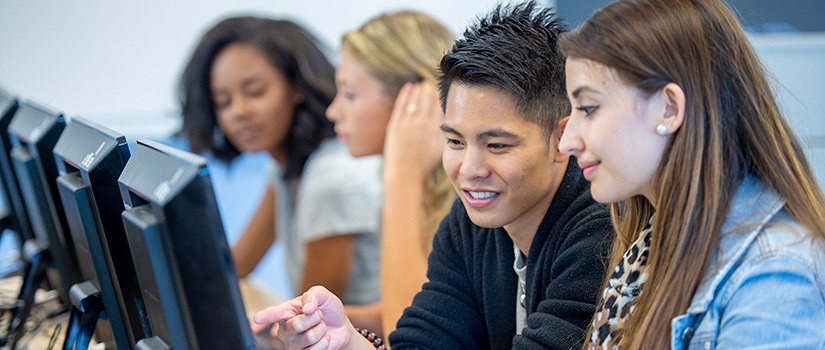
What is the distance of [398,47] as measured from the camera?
165cm

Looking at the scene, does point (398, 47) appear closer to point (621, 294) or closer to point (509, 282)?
point (509, 282)

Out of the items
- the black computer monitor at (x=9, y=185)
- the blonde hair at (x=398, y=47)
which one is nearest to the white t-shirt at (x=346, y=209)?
the blonde hair at (x=398, y=47)

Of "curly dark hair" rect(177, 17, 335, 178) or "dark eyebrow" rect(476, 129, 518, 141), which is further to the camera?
"curly dark hair" rect(177, 17, 335, 178)

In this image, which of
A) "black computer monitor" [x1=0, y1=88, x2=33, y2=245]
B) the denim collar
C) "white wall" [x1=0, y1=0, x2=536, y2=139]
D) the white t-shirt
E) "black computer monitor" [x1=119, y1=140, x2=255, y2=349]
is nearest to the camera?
"black computer monitor" [x1=119, y1=140, x2=255, y2=349]

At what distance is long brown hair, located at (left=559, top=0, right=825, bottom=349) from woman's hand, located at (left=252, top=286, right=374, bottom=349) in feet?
1.21

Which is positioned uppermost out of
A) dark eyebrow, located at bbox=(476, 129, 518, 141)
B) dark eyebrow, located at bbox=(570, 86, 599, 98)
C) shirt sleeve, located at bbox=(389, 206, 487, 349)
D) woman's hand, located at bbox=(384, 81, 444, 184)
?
dark eyebrow, located at bbox=(570, 86, 599, 98)

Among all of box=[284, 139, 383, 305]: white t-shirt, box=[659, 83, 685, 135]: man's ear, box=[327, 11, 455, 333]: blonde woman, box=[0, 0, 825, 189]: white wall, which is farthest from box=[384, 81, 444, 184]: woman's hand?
box=[0, 0, 825, 189]: white wall

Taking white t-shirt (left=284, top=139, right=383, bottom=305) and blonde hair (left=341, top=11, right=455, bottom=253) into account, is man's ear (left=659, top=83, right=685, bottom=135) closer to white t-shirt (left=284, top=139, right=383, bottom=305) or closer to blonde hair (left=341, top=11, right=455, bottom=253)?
blonde hair (left=341, top=11, right=455, bottom=253)

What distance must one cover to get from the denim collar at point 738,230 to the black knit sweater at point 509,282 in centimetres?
19

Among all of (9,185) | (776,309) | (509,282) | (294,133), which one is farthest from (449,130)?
(294,133)

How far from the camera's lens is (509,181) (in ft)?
3.11

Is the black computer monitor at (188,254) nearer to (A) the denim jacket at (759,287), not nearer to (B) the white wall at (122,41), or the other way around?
(A) the denim jacket at (759,287)

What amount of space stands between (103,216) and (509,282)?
547 mm

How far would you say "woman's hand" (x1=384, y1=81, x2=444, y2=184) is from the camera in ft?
4.82
